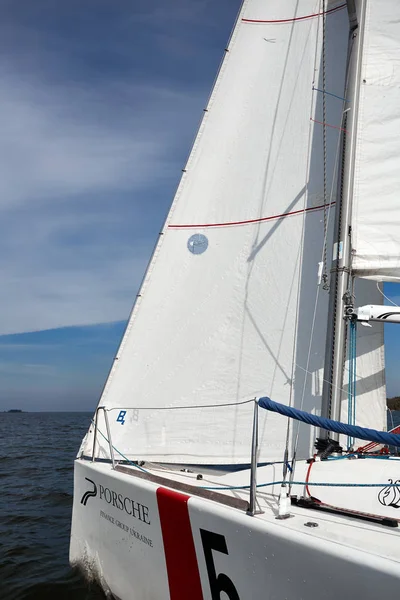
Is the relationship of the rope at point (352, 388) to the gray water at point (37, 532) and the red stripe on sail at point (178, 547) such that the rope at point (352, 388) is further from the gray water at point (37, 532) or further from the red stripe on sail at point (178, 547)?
the gray water at point (37, 532)

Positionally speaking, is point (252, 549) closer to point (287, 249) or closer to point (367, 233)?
point (367, 233)

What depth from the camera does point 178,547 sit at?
3154 mm

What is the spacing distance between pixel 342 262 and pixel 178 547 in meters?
2.60

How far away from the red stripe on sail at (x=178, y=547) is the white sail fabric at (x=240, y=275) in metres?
1.26

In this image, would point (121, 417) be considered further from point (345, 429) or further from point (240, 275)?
point (345, 429)

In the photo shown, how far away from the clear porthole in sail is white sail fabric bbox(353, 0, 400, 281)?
1575mm

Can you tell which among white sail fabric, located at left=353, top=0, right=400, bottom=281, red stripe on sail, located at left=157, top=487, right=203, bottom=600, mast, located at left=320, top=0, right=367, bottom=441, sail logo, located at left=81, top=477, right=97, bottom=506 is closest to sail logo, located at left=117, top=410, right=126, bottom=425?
sail logo, located at left=81, top=477, right=97, bottom=506

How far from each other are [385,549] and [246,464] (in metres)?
2.50

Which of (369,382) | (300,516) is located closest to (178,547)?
(300,516)

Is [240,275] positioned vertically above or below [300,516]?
above

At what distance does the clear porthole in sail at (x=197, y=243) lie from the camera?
537cm

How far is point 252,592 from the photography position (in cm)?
262

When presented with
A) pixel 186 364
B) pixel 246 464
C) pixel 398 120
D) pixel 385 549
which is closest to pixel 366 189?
pixel 398 120

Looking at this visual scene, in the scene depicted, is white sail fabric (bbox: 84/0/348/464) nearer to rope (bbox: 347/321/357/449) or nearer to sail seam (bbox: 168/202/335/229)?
sail seam (bbox: 168/202/335/229)
